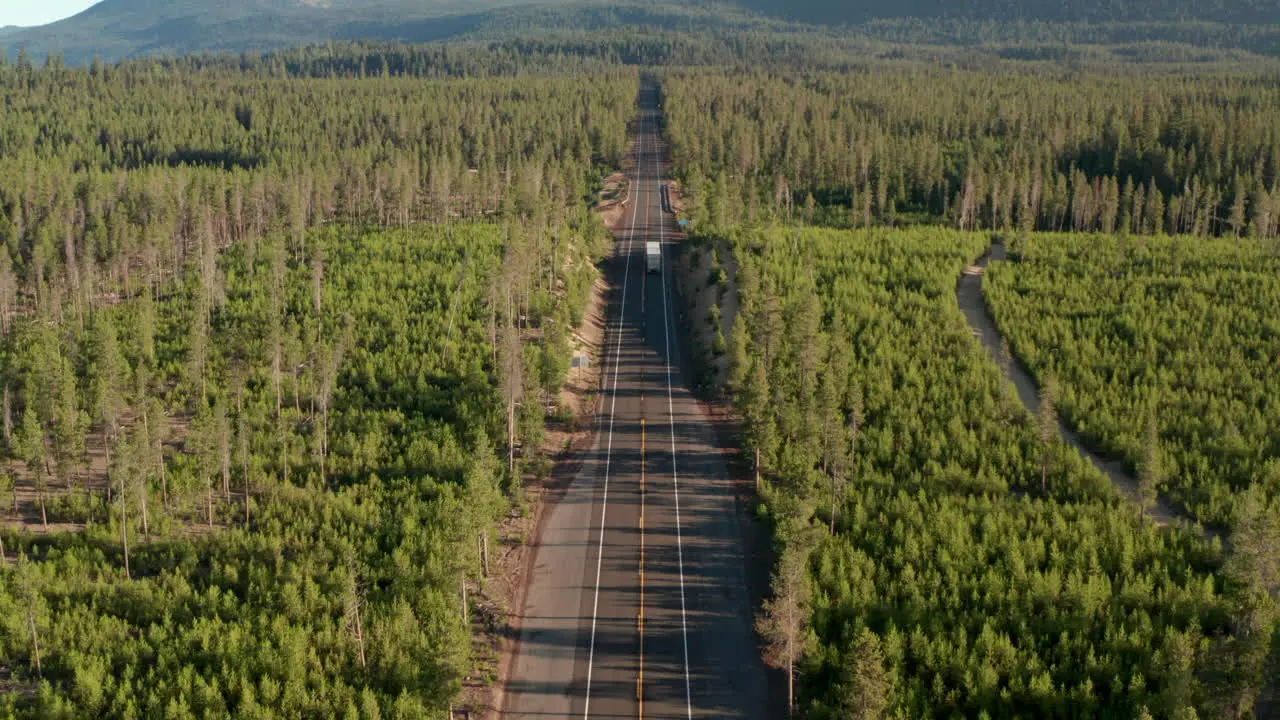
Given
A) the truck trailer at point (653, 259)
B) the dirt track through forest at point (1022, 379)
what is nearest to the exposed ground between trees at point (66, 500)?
Result: the dirt track through forest at point (1022, 379)

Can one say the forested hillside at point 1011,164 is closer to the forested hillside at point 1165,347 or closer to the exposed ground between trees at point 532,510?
the forested hillside at point 1165,347

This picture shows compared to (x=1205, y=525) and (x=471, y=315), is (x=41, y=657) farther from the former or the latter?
(x=1205, y=525)

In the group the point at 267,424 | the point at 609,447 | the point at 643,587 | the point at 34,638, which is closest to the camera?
the point at 34,638

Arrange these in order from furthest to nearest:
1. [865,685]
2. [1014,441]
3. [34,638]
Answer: [1014,441]
[34,638]
[865,685]

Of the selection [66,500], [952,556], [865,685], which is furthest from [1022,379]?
[66,500]

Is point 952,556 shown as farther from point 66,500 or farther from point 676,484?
point 66,500

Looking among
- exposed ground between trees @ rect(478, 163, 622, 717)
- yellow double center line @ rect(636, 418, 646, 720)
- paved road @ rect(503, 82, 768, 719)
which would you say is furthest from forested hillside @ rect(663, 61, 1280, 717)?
exposed ground between trees @ rect(478, 163, 622, 717)

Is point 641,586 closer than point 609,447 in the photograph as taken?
Yes

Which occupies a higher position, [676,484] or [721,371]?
[721,371]

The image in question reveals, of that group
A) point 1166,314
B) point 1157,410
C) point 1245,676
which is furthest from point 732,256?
point 1245,676
